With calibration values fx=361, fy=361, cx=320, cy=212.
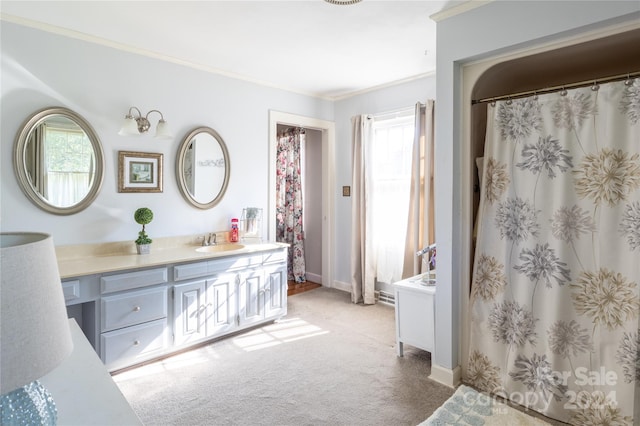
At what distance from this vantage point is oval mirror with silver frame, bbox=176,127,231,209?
346 cm

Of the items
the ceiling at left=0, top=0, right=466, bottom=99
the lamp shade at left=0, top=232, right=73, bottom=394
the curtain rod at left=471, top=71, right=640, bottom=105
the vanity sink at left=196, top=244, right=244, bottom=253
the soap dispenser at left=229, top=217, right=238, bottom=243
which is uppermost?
the ceiling at left=0, top=0, right=466, bottom=99

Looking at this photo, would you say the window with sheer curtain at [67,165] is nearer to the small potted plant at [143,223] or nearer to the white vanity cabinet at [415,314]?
the small potted plant at [143,223]

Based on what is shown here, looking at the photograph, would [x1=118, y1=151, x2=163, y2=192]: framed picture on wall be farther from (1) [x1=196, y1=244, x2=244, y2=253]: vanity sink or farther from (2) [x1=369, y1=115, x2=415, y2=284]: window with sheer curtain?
(2) [x1=369, y1=115, x2=415, y2=284]: window with sheer curtain

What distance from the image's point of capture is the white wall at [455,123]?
6.98 ft

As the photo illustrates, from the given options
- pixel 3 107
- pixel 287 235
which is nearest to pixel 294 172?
pixel 287 235

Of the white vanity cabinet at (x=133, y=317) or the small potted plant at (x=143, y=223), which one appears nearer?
the white vanity cabinet at (x=133, y=317)

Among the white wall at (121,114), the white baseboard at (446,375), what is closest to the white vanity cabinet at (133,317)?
the white wall at (121,114)

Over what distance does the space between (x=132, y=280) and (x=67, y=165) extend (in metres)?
1.07

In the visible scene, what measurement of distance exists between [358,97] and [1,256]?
4.31m

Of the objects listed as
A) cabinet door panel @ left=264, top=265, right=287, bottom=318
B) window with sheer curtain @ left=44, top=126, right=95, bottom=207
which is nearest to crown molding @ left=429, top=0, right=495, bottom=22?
cabinet door panel @ left=264, top=265, right=287, bottom=318

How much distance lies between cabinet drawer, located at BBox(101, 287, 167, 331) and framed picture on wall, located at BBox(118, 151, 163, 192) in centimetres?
96

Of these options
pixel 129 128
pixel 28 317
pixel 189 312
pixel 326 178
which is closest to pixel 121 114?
pixel 129 128

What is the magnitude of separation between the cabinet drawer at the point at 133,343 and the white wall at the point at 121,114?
0.84 meters

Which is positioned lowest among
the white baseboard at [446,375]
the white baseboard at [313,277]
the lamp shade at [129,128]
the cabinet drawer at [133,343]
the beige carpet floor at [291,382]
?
the beige carpet floor at [291,382]
